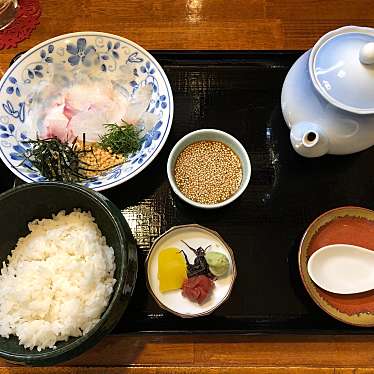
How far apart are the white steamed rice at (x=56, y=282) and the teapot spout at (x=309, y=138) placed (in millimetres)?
640

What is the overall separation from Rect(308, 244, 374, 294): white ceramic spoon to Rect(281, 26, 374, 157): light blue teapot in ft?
1.00

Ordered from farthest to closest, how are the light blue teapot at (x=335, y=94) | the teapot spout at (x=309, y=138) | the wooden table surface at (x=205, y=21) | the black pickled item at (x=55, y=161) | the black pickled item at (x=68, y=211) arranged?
the wooden table surface at (x=205, y=21)
the black pickled item at (x=55, y=161)
the teapot spout at (x=309, y=138)
the light blue teapot at (x=335, y=94)
the black pickled item at (x=68, y=211)

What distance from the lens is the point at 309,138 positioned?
1.38 meters

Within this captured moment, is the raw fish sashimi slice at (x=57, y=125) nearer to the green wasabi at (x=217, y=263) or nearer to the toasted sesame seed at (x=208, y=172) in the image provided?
the toasted sesame seed at (x=208, y=172)

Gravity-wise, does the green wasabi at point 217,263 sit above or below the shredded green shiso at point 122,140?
below

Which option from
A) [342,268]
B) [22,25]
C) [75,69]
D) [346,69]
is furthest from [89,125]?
[342,268]

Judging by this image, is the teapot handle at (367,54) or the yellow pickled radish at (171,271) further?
the yellow pickled radish at (171,271)

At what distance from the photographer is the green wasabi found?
1337 millimetres

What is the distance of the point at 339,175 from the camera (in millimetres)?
1532

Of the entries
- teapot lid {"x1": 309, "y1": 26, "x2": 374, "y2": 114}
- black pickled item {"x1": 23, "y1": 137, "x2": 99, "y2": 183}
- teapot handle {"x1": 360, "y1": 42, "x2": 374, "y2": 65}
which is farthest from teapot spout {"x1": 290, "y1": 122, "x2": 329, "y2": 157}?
black pickled item {"x1": 23, "y1": 137, "x2": 99, "y2": 183}

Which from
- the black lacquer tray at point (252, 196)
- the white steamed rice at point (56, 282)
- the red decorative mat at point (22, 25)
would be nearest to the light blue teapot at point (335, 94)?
the black lacquer tray at point (252, 196)

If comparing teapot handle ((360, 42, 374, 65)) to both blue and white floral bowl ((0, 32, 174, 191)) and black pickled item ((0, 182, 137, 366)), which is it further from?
black pickled item ((0, 182, 137, 366))

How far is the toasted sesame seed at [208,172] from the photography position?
1.48m

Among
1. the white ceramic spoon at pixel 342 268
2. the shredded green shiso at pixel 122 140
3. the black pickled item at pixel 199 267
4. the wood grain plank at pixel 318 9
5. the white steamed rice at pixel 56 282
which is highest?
the wood grain plank at pixel 318 9
